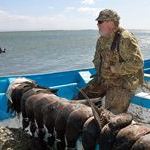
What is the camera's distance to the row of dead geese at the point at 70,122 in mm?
4555

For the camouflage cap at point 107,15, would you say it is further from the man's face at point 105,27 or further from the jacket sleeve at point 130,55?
the jacket sleeve at point 130,55

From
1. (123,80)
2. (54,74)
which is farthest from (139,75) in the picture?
(54,74)

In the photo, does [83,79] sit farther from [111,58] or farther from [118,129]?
[118,129]

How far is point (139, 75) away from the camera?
7.01m

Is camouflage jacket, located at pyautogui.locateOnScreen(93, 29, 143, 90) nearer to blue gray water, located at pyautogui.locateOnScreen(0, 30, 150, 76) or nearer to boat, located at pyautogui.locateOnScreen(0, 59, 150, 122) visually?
boat, located at pyautogui.locateOnScreen(0, 59, 150, 122)

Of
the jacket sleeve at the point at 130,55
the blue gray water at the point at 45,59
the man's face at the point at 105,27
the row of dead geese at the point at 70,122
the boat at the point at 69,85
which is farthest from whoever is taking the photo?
the blue gray water at the point at 45,59

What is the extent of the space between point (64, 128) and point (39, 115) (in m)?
0.82

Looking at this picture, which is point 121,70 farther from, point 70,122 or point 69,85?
point 69,85

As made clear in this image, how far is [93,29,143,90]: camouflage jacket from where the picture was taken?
22.4ft

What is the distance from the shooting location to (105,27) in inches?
273

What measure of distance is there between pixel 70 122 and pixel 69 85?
420 centimetres

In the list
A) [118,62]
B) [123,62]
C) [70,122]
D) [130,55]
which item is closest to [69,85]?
[118,62]

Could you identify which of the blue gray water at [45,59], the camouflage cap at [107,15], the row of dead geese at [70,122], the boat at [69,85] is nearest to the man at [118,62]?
the camouflage cap at [107,15]

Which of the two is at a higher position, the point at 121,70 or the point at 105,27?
the point at 105,27
